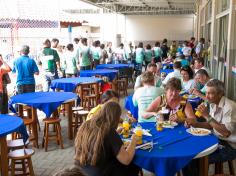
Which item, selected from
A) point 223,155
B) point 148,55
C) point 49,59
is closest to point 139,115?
point 223,155

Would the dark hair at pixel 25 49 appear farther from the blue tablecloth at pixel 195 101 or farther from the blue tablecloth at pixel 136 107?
the blue tablecloth at pixel 195 101

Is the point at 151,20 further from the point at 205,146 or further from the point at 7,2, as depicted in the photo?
the point at 205,146

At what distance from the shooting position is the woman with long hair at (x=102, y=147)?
7.07 ft

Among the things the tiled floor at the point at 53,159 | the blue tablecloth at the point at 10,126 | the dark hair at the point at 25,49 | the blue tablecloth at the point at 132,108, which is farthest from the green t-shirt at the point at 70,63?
the blue tablecloth at the point at 10,126

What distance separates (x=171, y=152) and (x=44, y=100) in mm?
2705

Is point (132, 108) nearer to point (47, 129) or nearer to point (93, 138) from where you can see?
point (47, 129)

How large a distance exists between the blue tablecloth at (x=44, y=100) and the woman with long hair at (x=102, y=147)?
2364 millimetres

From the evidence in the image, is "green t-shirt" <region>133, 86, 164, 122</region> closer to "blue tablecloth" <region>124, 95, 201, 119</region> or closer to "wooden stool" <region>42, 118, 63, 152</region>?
"blue tablecloth" <region>124, 95, 201, 119</region>

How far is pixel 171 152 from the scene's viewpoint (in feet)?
7.75

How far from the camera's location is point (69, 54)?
8.32 metres

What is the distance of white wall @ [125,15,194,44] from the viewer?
24.2 m

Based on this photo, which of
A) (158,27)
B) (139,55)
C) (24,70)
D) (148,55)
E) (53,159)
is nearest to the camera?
(53,159)

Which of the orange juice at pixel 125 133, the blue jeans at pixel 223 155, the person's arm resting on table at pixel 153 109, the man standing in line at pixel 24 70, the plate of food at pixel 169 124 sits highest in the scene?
the man standing in line at pixel 24 70

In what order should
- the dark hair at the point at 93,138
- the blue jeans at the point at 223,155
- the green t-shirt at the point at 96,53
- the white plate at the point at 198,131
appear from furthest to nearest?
the green t-shirt at the point at 96,53 < the blue jeans at the point at 223,155 < the white plate at the point at 198,131 < the dark hair at the point at 93,138
